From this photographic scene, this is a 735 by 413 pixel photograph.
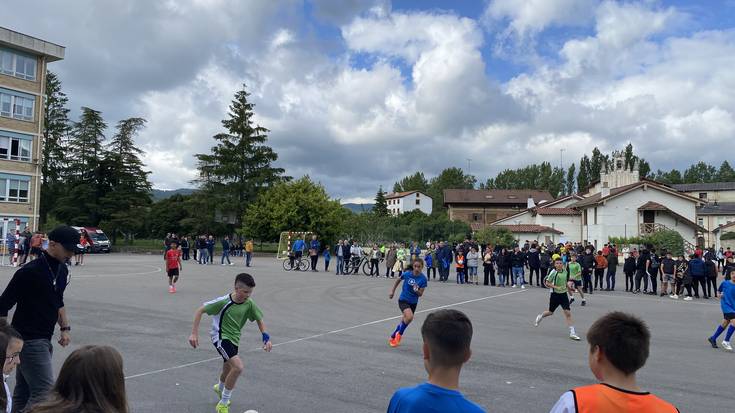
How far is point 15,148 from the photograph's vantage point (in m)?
48.0

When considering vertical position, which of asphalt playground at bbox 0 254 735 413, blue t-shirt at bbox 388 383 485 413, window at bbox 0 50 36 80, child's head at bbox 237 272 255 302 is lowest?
asphalt playground at bbox 0 254 735 413

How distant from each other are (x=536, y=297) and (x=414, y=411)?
1954cm

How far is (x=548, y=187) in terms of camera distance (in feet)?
398

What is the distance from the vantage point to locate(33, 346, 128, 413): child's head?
2543 millimetres

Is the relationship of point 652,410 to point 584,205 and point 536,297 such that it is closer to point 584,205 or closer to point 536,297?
point 536,297

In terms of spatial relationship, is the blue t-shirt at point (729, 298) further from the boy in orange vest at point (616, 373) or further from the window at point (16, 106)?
the window at point (16, 106)

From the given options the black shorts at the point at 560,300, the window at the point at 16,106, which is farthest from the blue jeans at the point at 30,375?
the window at the point at 16,106

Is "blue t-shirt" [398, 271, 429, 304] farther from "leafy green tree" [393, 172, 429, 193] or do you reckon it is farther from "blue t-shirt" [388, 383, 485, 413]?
"leafy green tree" [393, 172, 429, 193]

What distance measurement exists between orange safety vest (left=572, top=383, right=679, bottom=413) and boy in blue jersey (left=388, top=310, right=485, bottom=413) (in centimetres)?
51

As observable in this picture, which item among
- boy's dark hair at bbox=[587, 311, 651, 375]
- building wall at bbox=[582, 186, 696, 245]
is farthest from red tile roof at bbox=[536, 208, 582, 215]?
boy's dark hair at bbox=[587, 311, 651, 375]

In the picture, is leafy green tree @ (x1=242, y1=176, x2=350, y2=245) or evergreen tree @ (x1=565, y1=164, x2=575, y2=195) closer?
leafy green tree @ (x1=242, y1=176, x2=350, y2=245)

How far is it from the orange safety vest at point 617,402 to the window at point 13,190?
54.3 meters

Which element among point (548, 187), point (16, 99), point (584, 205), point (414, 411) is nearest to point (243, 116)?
point (16, 99)

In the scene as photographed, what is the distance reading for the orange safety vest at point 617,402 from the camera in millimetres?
2625
